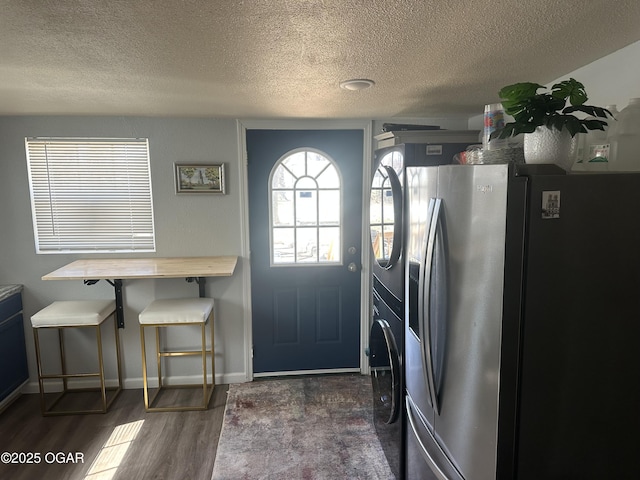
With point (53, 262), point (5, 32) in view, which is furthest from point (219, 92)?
point (53, 262)

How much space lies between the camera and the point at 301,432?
2.54 m

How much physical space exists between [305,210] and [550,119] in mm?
2083

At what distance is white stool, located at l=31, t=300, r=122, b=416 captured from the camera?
8.50ft

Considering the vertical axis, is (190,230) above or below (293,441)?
above

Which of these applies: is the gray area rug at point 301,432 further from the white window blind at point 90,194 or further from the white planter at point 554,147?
the white planter at point 554,147

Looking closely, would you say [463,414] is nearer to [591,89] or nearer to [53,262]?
[591,89]

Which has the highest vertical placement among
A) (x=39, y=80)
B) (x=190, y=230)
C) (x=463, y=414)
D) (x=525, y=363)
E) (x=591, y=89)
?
(x=39, y=80)

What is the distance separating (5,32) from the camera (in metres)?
1.18

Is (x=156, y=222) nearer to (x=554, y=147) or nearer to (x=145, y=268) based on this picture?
(x=145, y=268)

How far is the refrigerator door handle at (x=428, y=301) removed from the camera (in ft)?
4.29

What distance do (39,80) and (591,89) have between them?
233 cm

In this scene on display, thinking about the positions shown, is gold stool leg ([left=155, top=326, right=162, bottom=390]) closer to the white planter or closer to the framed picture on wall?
the framed picture on wall

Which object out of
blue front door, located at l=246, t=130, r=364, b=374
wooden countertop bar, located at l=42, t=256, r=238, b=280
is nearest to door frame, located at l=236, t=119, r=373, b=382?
blue front door, located at l=246, t=130, r=364, b=374

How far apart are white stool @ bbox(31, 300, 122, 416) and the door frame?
0.94m
